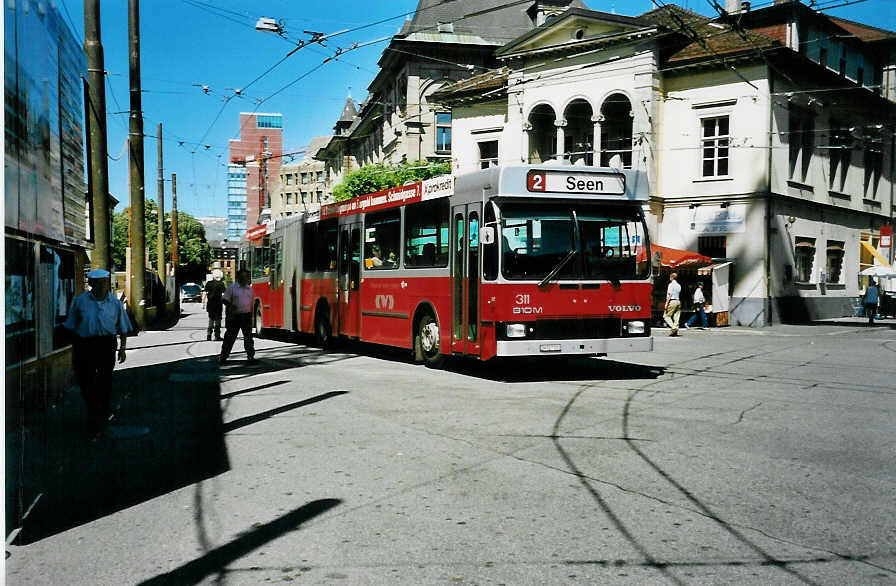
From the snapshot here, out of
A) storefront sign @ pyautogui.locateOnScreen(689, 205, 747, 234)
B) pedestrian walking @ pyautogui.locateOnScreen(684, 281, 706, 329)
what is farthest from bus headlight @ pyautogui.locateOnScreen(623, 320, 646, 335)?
storefront sign @ pyautogui.locateOnScreen(689, 205, 747, 234)

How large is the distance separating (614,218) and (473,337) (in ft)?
8.96

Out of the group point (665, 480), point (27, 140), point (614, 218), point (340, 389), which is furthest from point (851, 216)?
point (27, 140)

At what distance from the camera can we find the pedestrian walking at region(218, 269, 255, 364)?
15.5 metres

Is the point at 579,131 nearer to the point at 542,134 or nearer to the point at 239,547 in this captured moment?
the point at 542,134

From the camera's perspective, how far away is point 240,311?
15.8 meters

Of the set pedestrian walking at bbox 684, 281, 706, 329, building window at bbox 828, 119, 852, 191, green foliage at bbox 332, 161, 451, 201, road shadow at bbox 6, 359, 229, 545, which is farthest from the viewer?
green foliage at bbox 332, 161, 451, 201

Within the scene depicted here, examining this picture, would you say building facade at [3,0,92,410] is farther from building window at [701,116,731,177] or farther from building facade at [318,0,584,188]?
building facade at [318,0,584,188]

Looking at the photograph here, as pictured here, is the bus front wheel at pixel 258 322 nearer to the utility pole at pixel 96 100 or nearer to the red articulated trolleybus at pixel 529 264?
the utility pole at pixel 96 100

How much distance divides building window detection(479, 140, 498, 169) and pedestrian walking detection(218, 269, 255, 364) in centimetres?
2323

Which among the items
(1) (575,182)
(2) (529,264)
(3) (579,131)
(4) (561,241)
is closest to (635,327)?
(4) (561,241)

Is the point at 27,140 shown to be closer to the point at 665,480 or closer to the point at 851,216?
the point at 665,480

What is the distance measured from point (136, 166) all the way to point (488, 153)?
18.3 metres

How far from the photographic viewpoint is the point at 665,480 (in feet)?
19.9

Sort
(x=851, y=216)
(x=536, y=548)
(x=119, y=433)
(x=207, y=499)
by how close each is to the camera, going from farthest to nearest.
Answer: (x=851, y=216)
(x=119, y=433)
(x=207, y=499)
(x=536, y=548)
